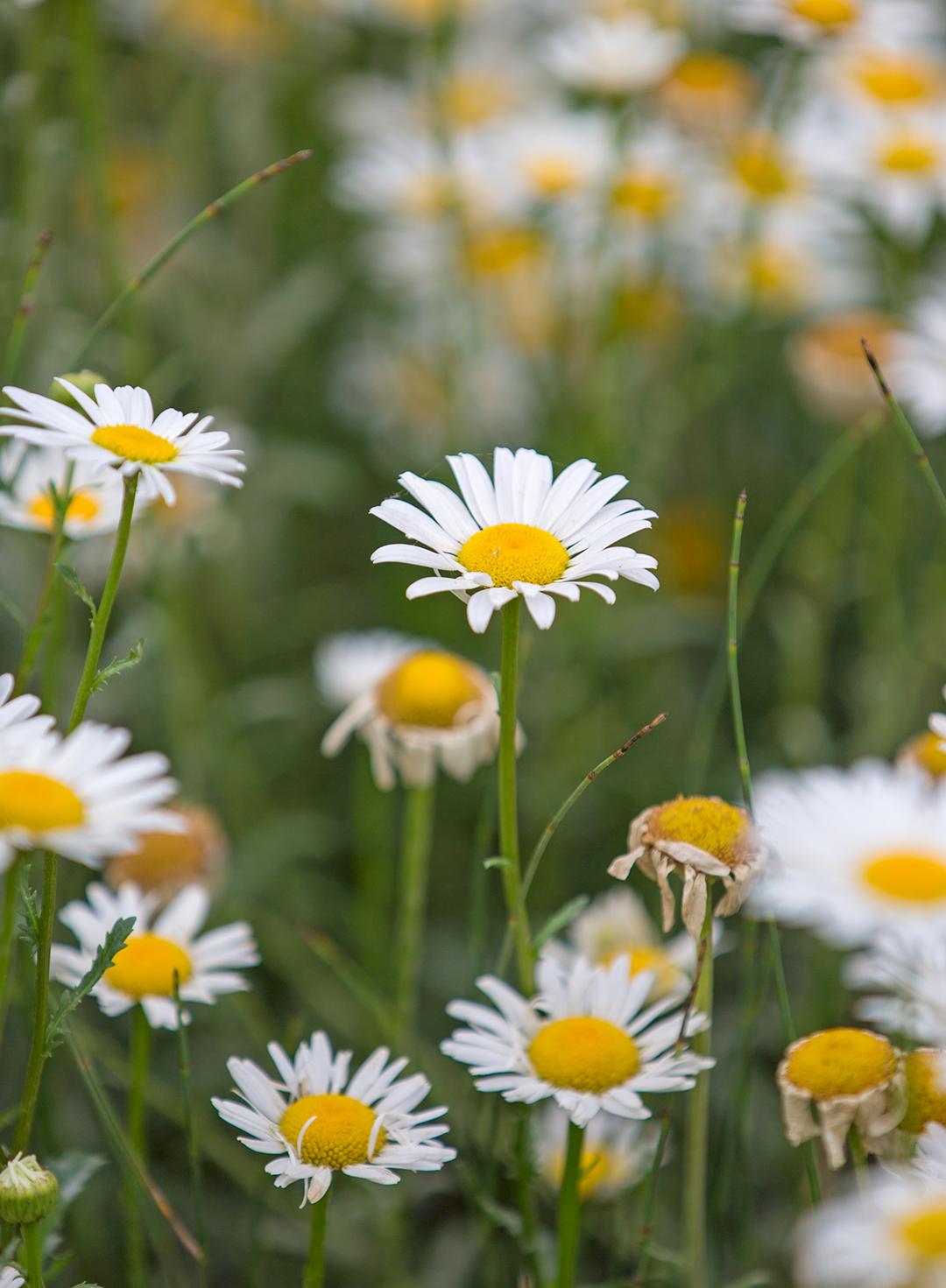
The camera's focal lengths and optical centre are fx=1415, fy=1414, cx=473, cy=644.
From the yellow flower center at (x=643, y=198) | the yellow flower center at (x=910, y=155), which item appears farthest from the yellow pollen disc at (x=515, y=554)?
the yellow flower center at (x=910, y=155)

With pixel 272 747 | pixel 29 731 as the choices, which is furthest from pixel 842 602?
pixel 29 731

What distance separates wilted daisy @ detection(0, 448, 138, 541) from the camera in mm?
915

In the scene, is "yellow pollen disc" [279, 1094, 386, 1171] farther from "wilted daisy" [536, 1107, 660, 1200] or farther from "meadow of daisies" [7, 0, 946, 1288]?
"wilted daisy" [536, 1107, 660, 1200]

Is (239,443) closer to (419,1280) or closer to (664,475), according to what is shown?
(664,475)

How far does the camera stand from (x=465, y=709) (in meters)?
0.97

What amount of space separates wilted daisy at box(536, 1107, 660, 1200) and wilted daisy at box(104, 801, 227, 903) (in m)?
0.32

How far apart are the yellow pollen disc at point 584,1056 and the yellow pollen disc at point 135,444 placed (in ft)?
1.21

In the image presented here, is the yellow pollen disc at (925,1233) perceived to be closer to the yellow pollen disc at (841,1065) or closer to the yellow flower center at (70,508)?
the yellow pollen disc at (841,1065)

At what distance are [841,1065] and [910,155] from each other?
56.8 inches

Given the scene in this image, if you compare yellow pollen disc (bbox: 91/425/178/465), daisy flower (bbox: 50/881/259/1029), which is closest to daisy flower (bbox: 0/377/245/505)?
yellow pollen disc (bbox: 91/425/178/465)

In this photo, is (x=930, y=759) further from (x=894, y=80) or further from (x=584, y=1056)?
(x=894, y=80)

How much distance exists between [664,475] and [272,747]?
0.79m

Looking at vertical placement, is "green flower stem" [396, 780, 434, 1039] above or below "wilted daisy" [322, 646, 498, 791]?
below

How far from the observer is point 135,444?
0.71m
